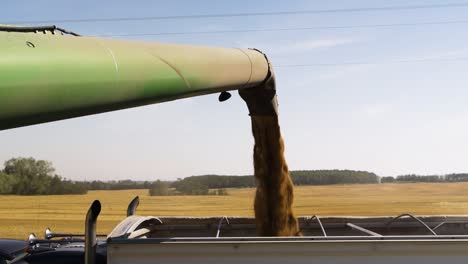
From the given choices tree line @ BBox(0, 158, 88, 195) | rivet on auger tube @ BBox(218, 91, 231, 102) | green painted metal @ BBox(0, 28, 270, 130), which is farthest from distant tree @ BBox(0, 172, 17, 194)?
green painted metal @ BBox(0, 28, 270, 130)

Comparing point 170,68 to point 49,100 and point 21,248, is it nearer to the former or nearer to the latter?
point 49,100

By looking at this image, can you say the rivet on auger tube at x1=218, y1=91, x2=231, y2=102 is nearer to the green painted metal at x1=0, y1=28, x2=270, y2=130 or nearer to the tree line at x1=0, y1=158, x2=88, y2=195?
the green painted metal at x1=0, y1=28, x2=270, y2=130

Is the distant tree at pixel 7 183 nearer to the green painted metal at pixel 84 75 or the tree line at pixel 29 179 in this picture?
the tree line at pixel 29 179

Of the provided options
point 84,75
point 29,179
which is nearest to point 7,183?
point 29,179

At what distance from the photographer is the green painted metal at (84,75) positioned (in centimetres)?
188

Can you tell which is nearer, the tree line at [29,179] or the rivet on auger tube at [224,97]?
the rivet on auger tube at [224,97]

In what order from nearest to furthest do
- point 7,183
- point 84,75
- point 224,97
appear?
point 84,75 < point 224,97 < point 7,183

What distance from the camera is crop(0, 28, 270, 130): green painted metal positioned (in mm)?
1881

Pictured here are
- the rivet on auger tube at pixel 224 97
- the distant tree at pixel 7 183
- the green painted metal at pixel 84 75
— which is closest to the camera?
the green painted metal at pixel 84 75

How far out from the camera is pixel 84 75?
2197 mm

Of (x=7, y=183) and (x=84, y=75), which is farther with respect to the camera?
(x=7, y=183)

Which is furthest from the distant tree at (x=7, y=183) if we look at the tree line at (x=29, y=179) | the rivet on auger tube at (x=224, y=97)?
the rivet on auger tube at (x=224, y=97)

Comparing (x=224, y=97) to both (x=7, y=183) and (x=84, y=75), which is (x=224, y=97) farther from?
(x=7, y=183)

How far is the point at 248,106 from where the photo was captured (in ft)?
19.4
